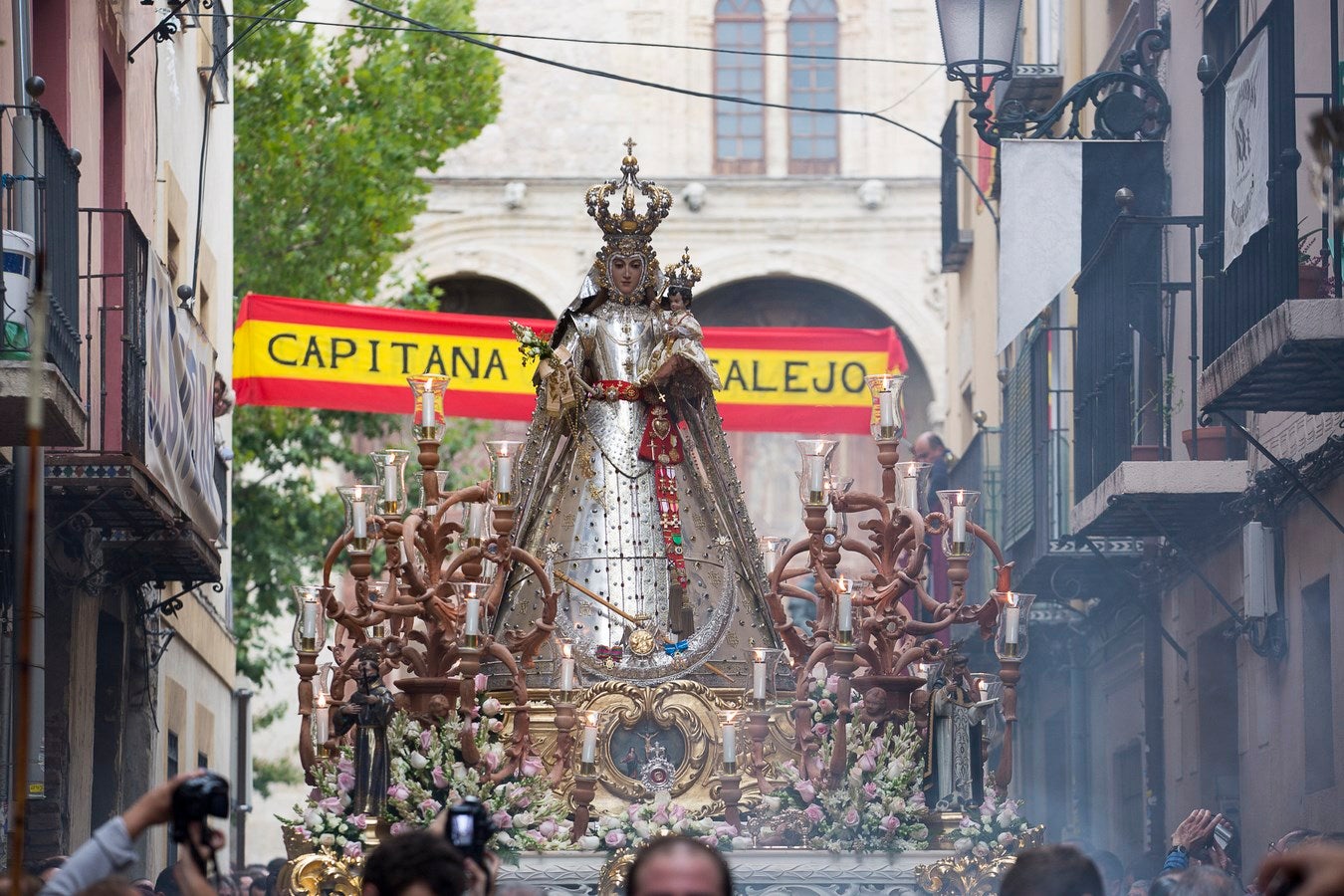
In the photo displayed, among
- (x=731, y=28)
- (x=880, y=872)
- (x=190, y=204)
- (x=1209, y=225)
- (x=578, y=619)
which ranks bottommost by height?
(x=880, y=872)

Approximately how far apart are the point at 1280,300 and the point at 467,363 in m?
10.4

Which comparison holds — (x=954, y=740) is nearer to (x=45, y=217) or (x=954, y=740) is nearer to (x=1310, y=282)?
(x=1310, y=282)

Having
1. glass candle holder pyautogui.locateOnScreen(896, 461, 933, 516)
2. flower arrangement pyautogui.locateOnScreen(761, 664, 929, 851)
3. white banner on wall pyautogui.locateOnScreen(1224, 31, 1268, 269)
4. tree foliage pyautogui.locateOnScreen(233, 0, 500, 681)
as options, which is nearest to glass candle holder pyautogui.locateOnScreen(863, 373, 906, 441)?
glass candle holder pyautogui.locateOnScreen(896, 461, 933, 516)

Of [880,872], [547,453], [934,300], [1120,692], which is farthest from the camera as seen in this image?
[934,300]

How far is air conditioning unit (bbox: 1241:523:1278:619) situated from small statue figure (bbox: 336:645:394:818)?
4.59 m

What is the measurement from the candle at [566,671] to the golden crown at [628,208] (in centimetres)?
258

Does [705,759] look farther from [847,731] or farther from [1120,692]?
[1120,692]

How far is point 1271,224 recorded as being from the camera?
35.5 feet

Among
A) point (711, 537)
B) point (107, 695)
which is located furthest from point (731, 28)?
point (711, 537)

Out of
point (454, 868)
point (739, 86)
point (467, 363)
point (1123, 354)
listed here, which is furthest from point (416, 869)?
point (739, 86)

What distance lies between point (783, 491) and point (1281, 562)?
79.8ft

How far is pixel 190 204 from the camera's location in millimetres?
20484

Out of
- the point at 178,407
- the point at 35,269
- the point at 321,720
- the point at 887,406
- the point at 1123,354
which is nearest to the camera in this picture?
the point at 35,269

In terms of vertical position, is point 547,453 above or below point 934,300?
below
